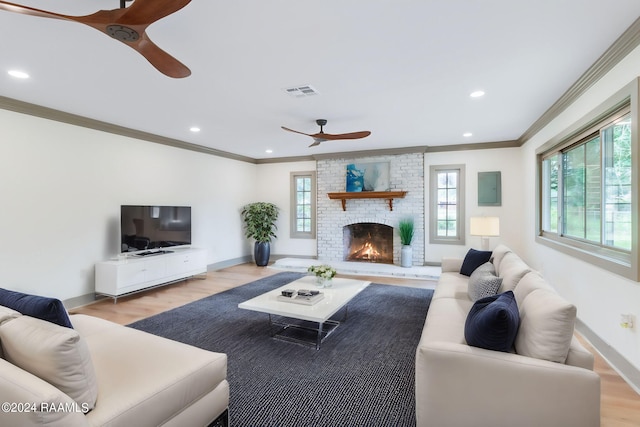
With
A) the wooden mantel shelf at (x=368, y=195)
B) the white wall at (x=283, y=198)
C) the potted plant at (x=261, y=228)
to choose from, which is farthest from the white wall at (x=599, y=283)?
the potted plant at (x=261, y=228)

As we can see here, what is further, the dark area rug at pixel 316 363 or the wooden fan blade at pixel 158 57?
the dark area rug at pixel 316 363

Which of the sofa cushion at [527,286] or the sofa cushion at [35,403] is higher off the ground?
the sofa cushion at [527,286]

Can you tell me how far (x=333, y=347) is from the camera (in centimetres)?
293

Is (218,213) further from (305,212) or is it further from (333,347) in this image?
(333,347)

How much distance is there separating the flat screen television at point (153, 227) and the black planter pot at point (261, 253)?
174 cm

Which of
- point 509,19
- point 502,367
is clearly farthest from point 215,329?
point 509,19

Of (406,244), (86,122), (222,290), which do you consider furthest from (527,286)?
(86,122)

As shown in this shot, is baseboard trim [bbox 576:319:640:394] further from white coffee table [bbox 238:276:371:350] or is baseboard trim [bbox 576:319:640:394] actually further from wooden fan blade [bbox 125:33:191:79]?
wooden fan blade [bbox 125:33:191:79]

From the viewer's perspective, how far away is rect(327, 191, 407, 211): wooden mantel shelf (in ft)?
21.2

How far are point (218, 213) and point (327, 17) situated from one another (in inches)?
208

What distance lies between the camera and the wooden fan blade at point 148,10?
151 cm

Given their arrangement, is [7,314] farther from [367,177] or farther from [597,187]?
[367,177]

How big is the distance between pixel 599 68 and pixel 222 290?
5.20 metres

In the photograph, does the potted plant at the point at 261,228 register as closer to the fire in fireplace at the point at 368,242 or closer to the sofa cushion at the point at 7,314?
the fire in fireplace at the point at 368,242
